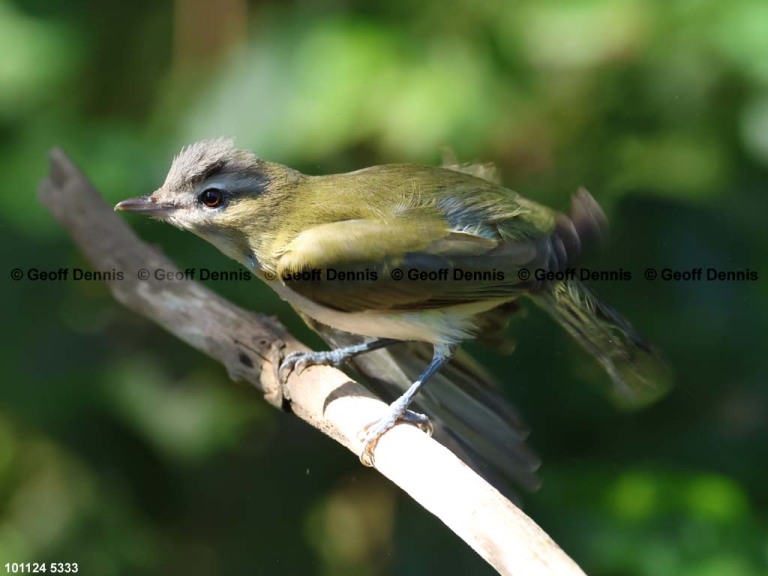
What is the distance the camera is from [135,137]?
11.4 feet

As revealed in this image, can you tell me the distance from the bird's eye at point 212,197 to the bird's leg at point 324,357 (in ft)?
1.59

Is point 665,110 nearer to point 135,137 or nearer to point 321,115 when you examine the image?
point 321,115

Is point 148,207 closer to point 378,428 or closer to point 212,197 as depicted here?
point 212,197

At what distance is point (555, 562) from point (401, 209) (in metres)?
1.25

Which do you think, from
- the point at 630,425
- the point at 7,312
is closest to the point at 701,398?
the point at 630,425

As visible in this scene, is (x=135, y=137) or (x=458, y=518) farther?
(x=135, y=137)

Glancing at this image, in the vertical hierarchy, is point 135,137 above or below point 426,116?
below

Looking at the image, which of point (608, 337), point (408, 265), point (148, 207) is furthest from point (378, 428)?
point (148, 207)

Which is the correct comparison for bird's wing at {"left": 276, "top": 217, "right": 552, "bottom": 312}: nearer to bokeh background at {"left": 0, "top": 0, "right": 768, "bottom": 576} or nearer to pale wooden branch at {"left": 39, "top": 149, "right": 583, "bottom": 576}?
pale wooden branch at {"left": 39, "top": 149, "right": 583, "bottom": 576}

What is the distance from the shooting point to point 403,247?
259 cm

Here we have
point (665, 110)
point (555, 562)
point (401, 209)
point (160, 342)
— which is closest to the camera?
point (555, 562)

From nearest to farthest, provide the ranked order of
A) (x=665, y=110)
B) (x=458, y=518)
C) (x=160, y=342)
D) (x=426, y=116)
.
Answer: (x=458, y=518), (x=426, y=116), (x=665, y=110), (x=160, y=342)

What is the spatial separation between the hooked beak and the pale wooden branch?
316 millimetres

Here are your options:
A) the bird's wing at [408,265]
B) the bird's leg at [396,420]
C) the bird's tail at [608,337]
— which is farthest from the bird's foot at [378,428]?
the bird's tail at [608,337]
